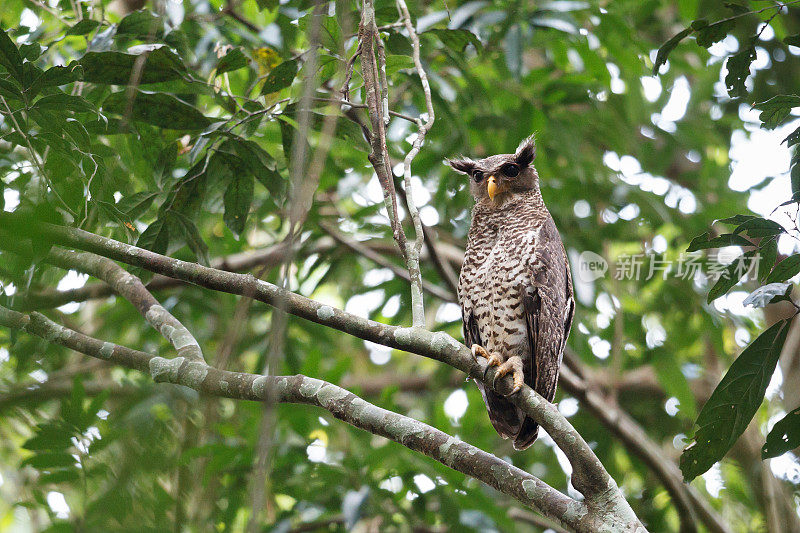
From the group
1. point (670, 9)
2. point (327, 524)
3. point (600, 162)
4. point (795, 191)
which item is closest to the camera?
point (795, 191)

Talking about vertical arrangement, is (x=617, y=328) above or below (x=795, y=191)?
above

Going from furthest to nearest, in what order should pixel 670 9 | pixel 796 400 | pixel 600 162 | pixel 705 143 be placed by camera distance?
pixel 670 9, pixel 705 143, pixel 600 162, pixel 796 400

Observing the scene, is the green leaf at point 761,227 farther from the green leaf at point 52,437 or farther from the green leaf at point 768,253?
the green leaf at point 52,437

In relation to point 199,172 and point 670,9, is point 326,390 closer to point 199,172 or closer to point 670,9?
point 199,172

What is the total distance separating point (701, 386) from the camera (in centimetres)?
592

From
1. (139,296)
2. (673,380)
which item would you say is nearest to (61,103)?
(139,296)

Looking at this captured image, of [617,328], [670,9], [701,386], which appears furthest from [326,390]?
[670,9]

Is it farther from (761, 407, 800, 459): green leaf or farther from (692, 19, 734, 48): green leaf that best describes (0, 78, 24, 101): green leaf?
(761, 407, 800, 459): green leaf

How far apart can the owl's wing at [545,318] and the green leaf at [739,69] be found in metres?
1.16

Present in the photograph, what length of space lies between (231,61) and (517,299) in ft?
5.51

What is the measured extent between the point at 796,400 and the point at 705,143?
2258 millimetres

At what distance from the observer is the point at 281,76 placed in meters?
2.95

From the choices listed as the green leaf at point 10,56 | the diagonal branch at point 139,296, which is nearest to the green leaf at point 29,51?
the green leaf at point 10,56

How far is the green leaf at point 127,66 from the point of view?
278cm
